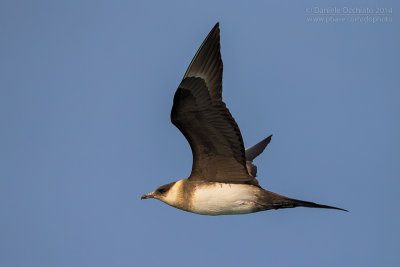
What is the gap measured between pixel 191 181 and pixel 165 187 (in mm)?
548

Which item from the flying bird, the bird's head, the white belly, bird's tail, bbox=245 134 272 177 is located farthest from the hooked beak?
bird's tail, bbox=245 134 272 177

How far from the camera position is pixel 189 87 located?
859 centimetres

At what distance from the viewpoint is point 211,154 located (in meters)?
9.16

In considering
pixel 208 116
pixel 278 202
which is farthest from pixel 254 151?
pixel 208 116

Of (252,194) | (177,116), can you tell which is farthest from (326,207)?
(177,116)

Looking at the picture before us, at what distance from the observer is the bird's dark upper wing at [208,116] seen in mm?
8523

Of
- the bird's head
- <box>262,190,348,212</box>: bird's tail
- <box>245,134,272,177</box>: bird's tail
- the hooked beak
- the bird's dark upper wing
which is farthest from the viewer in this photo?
<box>245,134,272,177</box>: bird's tail

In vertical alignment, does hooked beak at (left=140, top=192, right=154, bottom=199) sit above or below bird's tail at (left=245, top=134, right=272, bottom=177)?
below

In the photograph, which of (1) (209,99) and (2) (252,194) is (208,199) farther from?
(1) (209,99)

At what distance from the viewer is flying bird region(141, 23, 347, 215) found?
336 inches

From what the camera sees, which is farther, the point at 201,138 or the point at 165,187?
the point at 165,187

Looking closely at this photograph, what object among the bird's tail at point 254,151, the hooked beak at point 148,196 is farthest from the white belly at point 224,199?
the bird's tail at point 254,151

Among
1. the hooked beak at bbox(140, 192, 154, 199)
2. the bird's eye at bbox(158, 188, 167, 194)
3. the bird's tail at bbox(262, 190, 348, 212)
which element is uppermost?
the bird's eye at bbox(158, 188, 167, 194)

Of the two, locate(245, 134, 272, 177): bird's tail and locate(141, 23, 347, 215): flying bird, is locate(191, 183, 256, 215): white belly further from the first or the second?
locate(245, 134, 272, 177): bird's tail
